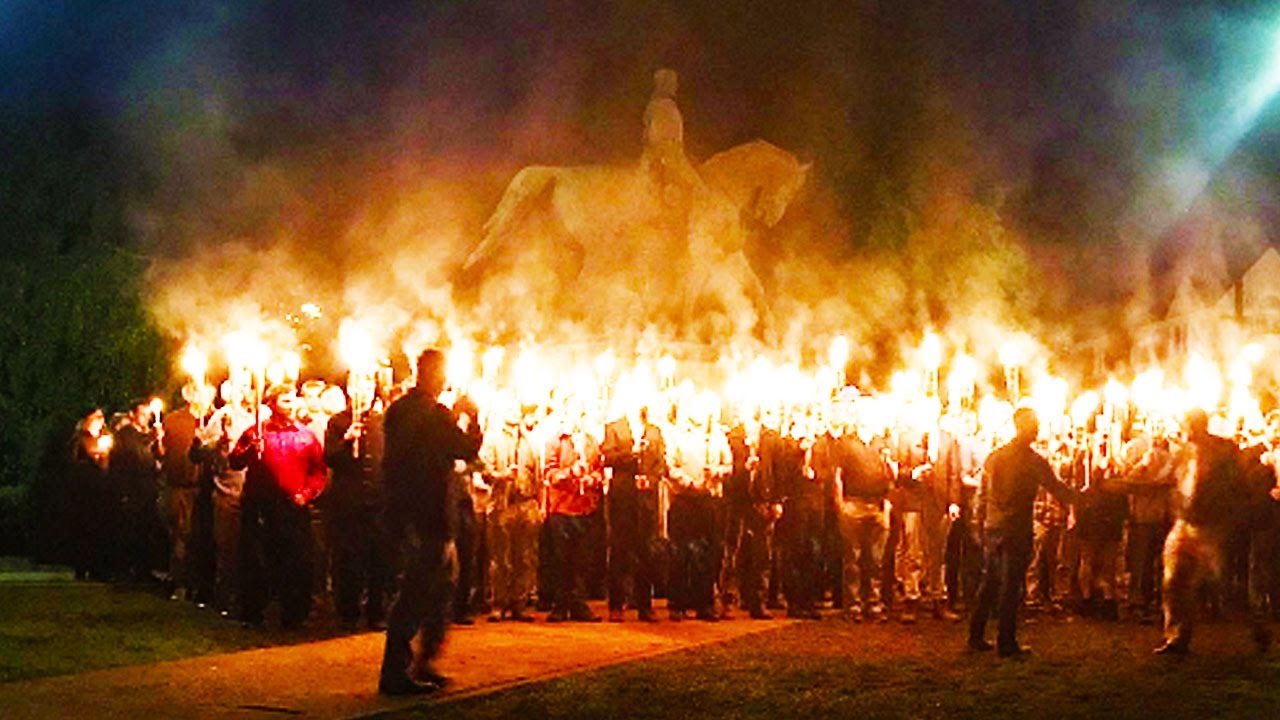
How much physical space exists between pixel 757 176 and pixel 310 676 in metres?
15.9

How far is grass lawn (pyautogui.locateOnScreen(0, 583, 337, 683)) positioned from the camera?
11.0 meters

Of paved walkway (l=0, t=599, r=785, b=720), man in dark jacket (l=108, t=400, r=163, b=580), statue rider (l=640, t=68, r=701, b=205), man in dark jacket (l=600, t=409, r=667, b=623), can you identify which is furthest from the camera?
statue rider (l=640, t=68, r=701, b=205)

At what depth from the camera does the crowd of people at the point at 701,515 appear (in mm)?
13164

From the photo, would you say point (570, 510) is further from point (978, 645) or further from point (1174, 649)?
point (1174, 649)

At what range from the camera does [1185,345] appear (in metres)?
44.4

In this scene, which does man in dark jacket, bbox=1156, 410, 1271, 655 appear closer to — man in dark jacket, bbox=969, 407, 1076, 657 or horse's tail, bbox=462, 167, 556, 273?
man in dark jacket, bbox=969, 407, 1076, 657

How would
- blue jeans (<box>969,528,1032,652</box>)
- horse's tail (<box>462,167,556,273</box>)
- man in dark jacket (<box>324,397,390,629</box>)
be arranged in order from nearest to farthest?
blue jeans (<box>969,528,1032,652</box>)
man in dark jacket (<box>324,397,390,629</box>)
horse's tail (<box>462,167,556,273</box>)

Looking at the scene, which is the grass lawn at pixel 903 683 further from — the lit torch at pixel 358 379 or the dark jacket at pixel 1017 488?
the lit torch at pixel 358 379

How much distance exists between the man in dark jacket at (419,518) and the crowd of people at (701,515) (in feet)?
4.91

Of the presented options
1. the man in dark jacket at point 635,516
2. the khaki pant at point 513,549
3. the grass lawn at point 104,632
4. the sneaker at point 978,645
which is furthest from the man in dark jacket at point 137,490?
the sneaker at point 978,645

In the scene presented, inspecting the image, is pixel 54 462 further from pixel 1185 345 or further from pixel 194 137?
pixel 1185 345

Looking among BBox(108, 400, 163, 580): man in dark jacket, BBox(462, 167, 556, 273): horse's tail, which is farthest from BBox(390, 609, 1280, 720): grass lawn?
BBox(462, 167, 556, 273): horse's tail

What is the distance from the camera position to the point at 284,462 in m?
13.0

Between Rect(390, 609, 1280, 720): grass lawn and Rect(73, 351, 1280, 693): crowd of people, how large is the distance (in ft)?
2.04
